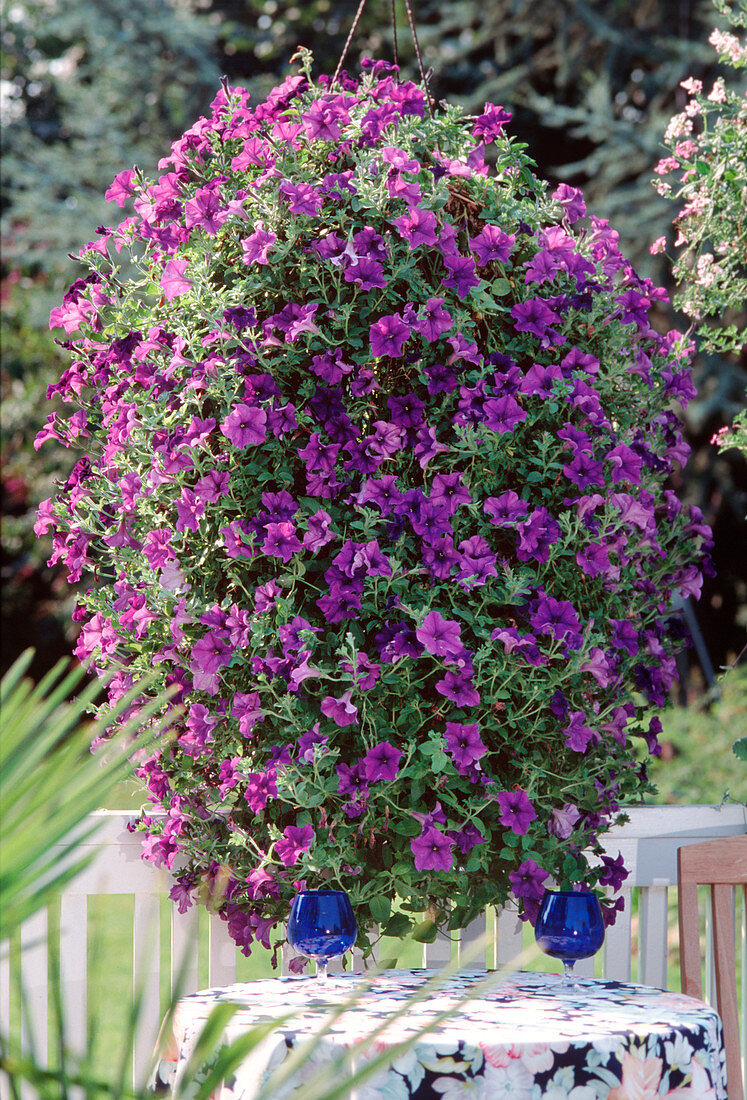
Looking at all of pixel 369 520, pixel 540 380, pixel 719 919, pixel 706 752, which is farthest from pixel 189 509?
pixel 706 752

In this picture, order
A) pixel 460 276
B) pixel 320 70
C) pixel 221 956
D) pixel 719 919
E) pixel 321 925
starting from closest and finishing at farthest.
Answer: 1. pixel 321 925
2. pixel 460 276
3. pixel 719 919
4. pixel 221 956
5. pixel 320 70

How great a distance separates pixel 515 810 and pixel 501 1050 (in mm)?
483

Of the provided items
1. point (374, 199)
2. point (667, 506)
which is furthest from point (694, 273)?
point (374, 199)

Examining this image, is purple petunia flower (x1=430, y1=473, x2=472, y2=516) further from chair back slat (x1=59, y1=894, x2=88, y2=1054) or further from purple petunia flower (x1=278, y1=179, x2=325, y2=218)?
chair back slat (x1=59, y1=894, x2=88, y2=1054)

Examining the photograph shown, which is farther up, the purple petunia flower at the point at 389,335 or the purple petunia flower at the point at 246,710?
the purple petunia flower at the point at 389,335

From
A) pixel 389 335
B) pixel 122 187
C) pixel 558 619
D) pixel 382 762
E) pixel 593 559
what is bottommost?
pixel 382 762

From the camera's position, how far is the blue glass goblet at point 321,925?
5.46 ft

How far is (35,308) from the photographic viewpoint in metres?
7.76

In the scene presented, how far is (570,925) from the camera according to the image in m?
1.69

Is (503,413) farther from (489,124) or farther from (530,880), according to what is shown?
(530,880)

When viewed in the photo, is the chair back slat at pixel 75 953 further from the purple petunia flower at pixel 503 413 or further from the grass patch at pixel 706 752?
the grass patch at pixel 706 752

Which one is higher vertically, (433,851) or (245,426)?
(245,426)

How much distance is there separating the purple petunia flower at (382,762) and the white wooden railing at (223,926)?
17.1 inches

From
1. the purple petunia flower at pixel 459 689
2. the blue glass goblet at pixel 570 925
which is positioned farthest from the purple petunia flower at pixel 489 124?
the blue glass goblet at pixel 570 925
